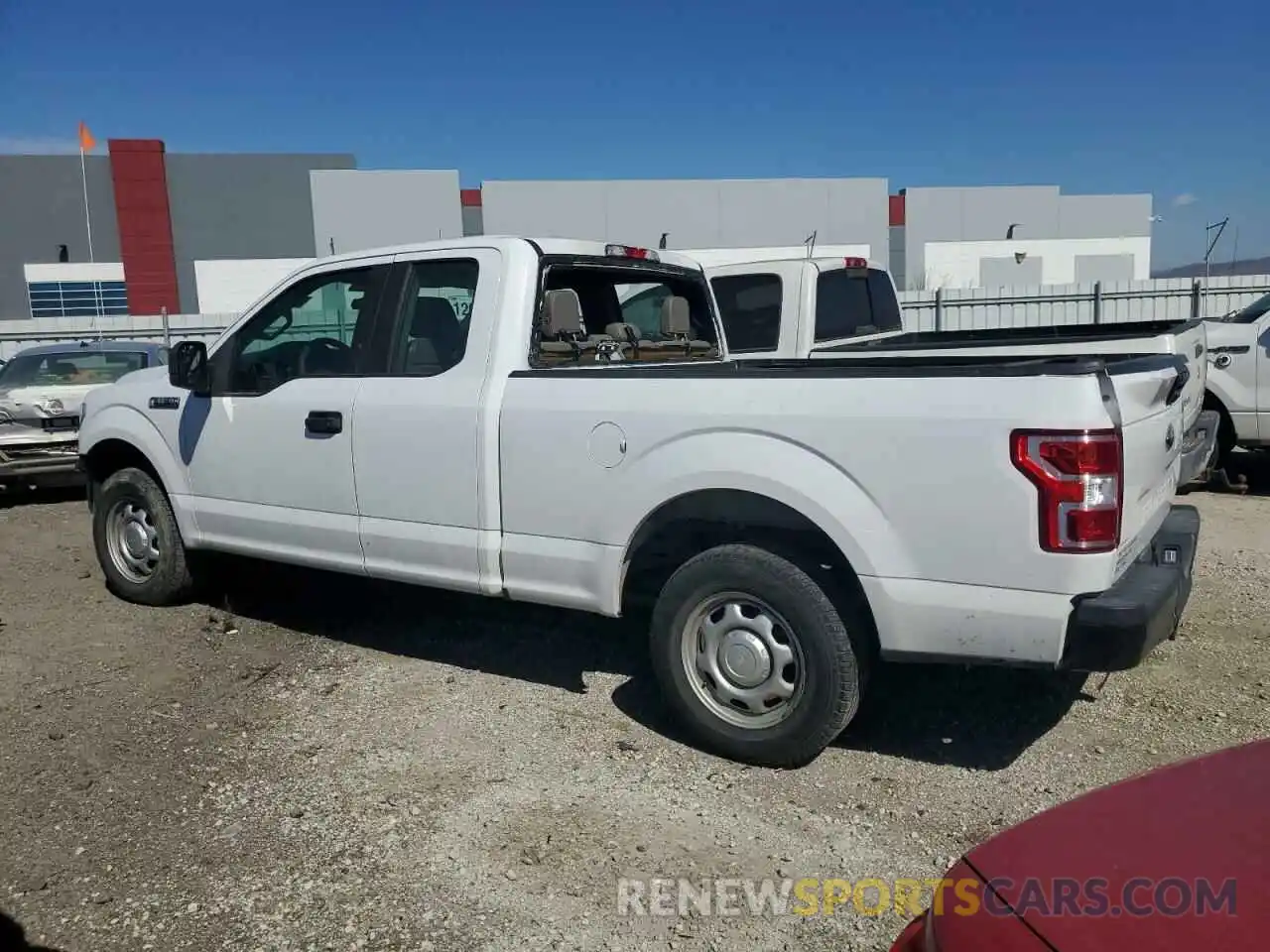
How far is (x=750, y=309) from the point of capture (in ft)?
26.2

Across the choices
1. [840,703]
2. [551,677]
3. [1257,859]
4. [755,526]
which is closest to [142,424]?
[551,677]

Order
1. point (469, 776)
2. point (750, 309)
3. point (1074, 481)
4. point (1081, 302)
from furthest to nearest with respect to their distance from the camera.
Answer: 1. point (1081, 302)
2. point (750, 309)
3. point (469, 776)
4. point (1074, 481)

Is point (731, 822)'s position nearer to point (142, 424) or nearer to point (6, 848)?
point (6, 848)

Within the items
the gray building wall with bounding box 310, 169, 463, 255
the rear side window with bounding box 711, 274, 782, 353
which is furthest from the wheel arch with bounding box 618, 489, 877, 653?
the gray building wall with bounding box 310, 169, 463, 255

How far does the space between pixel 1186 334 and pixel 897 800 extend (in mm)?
3951

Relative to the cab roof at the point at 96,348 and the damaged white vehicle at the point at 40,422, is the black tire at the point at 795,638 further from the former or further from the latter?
the cab roof at the point at 96,348

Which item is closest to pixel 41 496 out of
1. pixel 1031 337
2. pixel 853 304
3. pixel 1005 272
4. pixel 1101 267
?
pixel 853 304

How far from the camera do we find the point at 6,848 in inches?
135

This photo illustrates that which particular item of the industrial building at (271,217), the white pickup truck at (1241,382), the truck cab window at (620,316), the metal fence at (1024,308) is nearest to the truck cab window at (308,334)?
the truck cab window at (620,316)

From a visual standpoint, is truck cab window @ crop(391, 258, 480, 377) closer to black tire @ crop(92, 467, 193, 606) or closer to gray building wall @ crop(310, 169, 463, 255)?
black tire @ crop(92, 467, 193, 606)

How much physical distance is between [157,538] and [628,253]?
10.3 ft

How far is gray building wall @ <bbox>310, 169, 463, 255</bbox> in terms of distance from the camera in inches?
1387

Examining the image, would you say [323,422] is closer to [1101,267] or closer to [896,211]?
[896,211]

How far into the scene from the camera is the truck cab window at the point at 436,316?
4586mm
